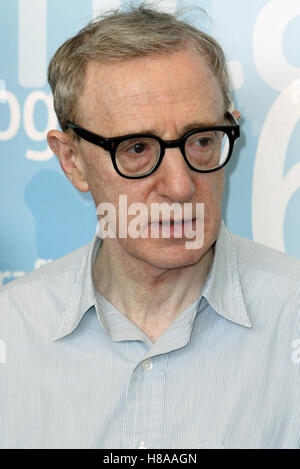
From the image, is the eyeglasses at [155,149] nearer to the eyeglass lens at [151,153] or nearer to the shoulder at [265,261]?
the eyeglass lens at [151,153]

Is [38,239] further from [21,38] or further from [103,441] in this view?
[103,441]

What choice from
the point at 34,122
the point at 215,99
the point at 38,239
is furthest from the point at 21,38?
the point at 215,99

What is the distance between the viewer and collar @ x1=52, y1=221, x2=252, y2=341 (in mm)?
1380

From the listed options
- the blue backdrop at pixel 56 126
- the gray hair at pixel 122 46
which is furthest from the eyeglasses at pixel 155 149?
the blue backdrop at pixel 56 126

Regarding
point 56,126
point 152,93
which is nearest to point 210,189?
point 152,93

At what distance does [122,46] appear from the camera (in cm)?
131

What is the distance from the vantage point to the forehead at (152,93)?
1277mm

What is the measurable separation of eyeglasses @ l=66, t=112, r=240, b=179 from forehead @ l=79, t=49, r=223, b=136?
23mm

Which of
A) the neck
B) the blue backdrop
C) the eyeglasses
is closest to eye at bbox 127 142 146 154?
the eyeglasses

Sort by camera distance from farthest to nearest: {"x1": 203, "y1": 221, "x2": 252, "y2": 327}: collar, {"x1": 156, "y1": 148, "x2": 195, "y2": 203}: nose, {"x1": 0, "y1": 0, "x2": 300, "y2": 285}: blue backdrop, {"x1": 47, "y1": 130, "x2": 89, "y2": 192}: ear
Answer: {"x1": 0, "y1": 0, "x2": 300, "y2": 285}: blue backdrop < {"x1": 47, "y1": 130, "x2": 89, "y2": 192}: ear < {"x1": 203, "y1": 221, "x2": 252, "y2": 327}: collar < {"x1": 156, "y1": 148, "x2": 195, "y2": 203}: nose

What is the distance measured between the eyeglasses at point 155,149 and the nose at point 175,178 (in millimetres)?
12

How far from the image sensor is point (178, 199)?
127cm

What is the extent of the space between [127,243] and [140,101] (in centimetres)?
30

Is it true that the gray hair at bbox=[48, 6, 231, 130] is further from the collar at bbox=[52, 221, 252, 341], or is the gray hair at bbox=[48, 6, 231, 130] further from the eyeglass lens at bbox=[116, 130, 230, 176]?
Answer: the collar at bbox=[52, 221, 252, 341]
